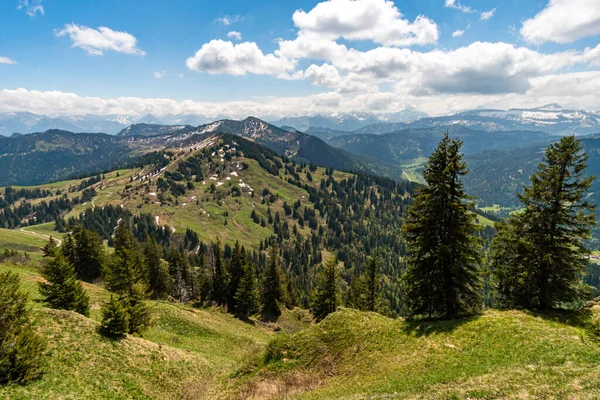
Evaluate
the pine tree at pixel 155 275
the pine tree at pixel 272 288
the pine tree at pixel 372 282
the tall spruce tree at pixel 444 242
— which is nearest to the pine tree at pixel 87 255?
the pine tree at pixel 155 275

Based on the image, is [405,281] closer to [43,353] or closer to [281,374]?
[281,374]

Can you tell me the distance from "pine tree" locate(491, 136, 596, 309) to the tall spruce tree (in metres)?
6.12

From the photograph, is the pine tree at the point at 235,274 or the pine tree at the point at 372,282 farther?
the pine tree at the point at 235,274

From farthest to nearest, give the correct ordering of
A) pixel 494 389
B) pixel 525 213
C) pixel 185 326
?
pixel 185 326 < pixel 525 213 < pixel 494 389

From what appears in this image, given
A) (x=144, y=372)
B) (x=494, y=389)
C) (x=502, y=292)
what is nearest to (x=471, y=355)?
(x=494, y=389)

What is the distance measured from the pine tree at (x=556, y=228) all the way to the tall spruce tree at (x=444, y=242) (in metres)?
6.12

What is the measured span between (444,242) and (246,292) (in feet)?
176

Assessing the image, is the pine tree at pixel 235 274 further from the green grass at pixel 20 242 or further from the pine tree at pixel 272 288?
the green grass at pixel 20 242

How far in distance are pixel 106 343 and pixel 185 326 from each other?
919 inches

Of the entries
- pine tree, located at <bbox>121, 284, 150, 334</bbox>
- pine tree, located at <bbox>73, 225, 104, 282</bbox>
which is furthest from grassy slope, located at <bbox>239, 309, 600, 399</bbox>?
pine tree, located at <bbox>73, 225, 104, 282</bbox>

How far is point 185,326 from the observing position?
51.7 meters

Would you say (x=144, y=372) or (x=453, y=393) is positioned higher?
(x=453, y=393)

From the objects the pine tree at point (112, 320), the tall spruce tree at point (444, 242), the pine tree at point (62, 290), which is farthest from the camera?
the pine tree at point (62, 290)

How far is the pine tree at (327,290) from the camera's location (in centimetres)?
6244
